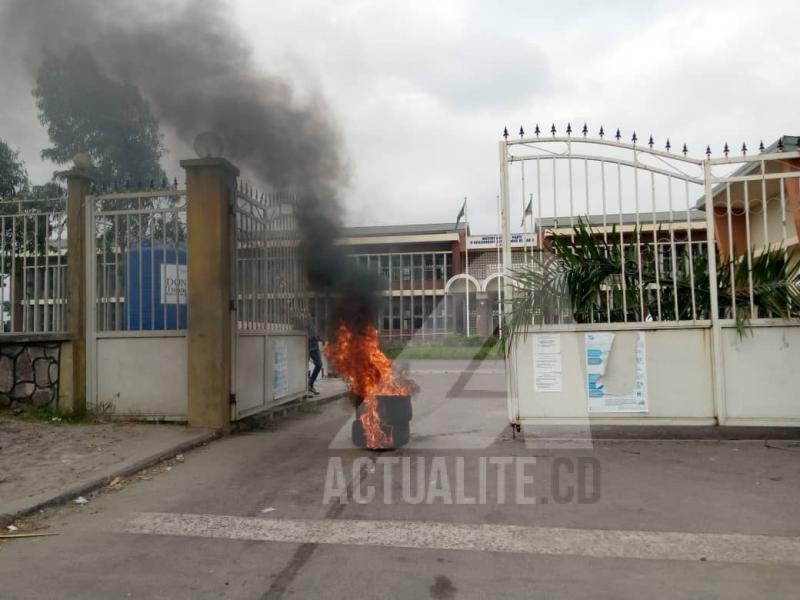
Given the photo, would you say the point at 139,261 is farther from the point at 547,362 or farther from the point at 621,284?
the point at 621,284

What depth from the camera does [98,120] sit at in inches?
391

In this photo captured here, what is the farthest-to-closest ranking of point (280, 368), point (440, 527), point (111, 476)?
1. point (280, 368)
2. point (111, 476)
3. point (440, 527)

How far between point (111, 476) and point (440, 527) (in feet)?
9.55

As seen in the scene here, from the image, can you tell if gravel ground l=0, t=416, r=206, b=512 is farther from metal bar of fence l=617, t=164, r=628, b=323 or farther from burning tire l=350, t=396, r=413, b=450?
metal bar of fence l=617, t=164, r=628, b=323

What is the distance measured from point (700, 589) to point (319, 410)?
22.7ft

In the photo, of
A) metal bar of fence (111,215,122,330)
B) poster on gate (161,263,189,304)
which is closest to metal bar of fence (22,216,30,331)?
metal bar of fence (111,215,122,330)

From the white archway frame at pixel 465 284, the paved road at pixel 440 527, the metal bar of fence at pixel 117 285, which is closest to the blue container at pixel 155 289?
the metal bar of fence at pixel 117 285

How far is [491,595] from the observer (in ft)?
9.92

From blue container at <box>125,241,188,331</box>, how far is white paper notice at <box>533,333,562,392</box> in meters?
4.14

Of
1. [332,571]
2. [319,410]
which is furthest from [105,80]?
[332,571]

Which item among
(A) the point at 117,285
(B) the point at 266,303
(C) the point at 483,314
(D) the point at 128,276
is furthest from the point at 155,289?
(C) the point at 483,314

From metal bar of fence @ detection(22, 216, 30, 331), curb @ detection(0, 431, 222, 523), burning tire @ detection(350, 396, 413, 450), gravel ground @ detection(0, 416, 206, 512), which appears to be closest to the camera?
curb @ detection(0, 431, 222, 523)

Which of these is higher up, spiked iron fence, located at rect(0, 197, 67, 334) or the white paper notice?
spiked iron fence, located at rect(0, 197, 67, 334)

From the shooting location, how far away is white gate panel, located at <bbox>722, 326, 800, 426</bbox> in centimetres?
600
